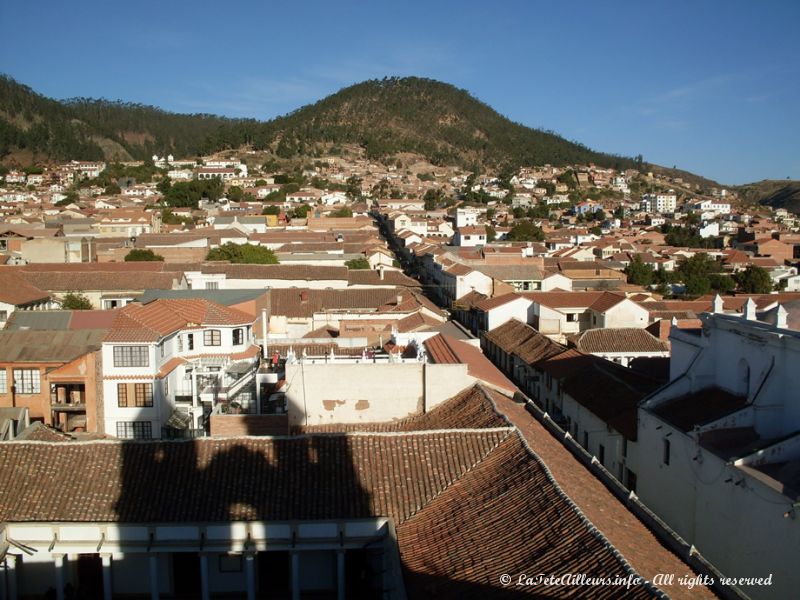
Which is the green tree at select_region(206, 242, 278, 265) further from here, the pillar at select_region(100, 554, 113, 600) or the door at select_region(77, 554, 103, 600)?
the pillar at select_region(100, 554, 113, 600)

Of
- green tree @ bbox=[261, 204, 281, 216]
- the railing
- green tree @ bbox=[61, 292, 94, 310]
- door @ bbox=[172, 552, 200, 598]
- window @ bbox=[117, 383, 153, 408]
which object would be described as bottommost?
door @ bbox=[172, 552, 200, 598]

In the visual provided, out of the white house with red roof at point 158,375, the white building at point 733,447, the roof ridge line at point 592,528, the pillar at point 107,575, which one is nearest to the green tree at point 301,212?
the white house with red roof at point 158,375

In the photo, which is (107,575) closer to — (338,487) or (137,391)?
(338,487)

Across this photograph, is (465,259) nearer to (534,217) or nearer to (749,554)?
(749,554)

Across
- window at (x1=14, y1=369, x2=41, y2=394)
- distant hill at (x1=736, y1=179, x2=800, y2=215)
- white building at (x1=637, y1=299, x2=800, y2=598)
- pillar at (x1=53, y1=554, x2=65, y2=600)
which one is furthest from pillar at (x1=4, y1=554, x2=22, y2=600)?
distant hill at (x1=736, y1=179, x2=800, y2=215)

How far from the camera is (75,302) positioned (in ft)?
113

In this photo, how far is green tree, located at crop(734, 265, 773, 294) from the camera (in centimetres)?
4969

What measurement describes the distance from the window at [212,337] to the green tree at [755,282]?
4092cm

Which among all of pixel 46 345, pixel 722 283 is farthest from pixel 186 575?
pixel 722 283

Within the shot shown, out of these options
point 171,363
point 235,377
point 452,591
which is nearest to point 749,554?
point 452,591

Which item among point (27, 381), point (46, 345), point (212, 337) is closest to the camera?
point (27, 381)

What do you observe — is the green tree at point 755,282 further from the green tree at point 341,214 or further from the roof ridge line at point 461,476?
the green tree at point 341,214

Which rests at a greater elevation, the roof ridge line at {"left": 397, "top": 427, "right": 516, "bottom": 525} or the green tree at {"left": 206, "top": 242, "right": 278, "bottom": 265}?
the green tree at {"left": 206, "top": 242, "right": 278, "bottom": 265}

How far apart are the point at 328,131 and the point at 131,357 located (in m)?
135
